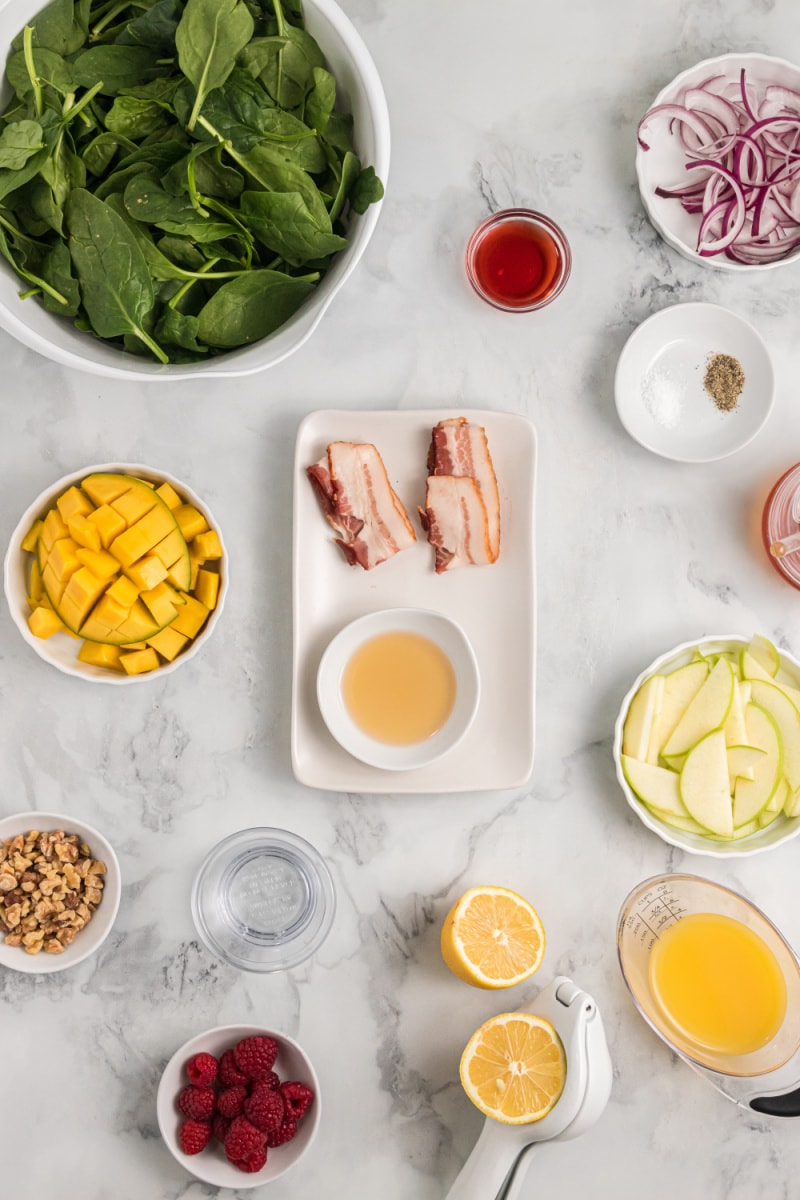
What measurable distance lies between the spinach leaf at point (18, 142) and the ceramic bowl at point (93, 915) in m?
1.00

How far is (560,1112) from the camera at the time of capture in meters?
1.43

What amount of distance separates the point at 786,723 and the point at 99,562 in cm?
119

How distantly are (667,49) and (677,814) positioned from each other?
1.37m

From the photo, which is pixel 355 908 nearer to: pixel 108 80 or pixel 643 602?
pixel 643 602

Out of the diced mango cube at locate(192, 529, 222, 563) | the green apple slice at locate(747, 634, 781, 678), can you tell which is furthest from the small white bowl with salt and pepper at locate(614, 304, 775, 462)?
the diced mango cube at locate(192, 529, 222, 563)

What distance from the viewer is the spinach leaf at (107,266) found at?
3.96 feet

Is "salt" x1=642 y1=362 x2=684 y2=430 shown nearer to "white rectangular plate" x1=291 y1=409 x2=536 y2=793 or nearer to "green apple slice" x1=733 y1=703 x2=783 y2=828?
"white rectangular plate" x1=291 y1=409 x2=536 y2=793

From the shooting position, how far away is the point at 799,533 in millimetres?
1633

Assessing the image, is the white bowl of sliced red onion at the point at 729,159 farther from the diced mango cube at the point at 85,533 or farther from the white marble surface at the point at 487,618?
the diced mango cube at the point at 85,533

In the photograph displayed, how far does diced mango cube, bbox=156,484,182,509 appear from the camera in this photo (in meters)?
1.51

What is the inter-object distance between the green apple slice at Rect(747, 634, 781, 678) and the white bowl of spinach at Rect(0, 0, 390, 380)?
0.94 metres

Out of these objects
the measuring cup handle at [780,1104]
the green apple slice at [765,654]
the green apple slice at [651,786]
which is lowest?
the measuring cup handle at [780,1104]

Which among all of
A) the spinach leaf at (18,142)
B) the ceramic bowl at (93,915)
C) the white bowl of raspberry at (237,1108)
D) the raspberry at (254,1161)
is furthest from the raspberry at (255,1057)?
the spinach leaf at (18,142)

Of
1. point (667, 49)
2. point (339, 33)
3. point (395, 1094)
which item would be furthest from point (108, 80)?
point (395, 1094)
